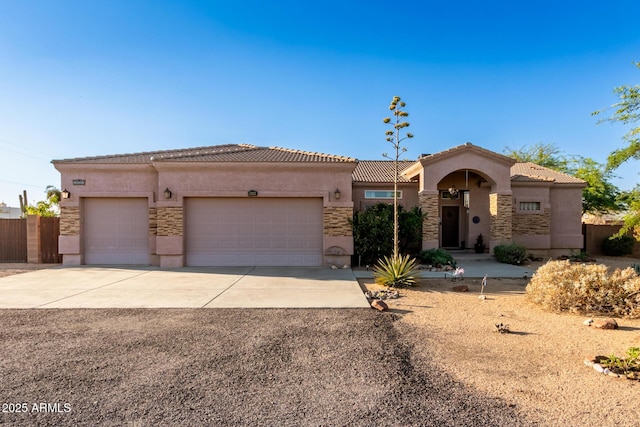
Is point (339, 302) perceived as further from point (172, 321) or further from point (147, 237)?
point (147, 237)

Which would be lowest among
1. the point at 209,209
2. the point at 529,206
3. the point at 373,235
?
the point at 373,235

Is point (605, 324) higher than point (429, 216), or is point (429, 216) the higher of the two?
point (429, 216)

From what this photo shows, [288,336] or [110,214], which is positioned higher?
[110,214]

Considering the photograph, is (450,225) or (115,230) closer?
(115,230)

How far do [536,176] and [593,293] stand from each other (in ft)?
37.7

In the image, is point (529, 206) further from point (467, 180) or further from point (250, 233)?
point (250, 233)

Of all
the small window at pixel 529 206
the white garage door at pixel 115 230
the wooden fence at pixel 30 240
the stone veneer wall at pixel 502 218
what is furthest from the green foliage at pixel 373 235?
the wooden fence at pixel 30 240

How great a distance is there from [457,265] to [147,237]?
40.1 ft

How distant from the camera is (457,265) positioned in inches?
501

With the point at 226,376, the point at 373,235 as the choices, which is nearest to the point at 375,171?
the point at 373,235

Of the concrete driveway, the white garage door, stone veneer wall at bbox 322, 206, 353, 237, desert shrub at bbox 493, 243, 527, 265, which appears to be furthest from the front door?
the white garage door

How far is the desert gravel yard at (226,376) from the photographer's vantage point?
3.14 m

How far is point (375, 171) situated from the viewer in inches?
669

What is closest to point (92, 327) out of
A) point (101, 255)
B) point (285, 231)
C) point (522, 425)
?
point (522, 425)
